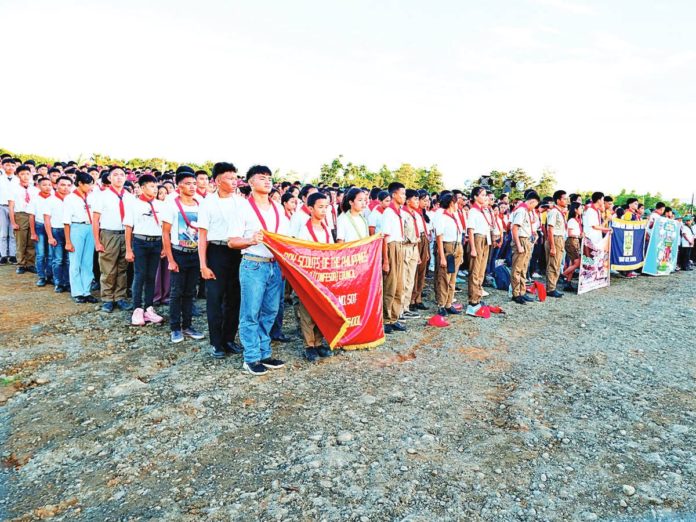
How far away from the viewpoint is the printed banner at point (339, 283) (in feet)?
14.9

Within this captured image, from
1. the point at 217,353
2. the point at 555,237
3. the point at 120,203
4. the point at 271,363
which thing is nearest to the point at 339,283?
the point at 271,363

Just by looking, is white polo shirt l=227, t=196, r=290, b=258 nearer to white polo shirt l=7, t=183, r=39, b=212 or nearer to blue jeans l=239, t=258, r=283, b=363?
blue jeans l=239, t=258, r=283, b=363

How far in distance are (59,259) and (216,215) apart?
4261 mm

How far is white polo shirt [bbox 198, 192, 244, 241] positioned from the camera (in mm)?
4434

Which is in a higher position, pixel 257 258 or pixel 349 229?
pixel 349 229

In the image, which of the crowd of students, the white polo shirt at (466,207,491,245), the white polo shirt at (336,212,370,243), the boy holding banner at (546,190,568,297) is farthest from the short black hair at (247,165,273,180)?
the boy holding banner at (546,190,568,297)

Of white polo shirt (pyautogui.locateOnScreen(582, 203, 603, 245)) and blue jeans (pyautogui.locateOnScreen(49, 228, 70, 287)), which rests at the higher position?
white polo shirt (pyautogui.locateOnScreen(582, 203, 603, 245))

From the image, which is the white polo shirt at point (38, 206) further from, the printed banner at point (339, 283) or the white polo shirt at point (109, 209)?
the printed banner at point (339, 283)

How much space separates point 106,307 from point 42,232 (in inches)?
105

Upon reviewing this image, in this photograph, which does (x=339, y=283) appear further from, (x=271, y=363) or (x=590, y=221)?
(x=590, y=221)

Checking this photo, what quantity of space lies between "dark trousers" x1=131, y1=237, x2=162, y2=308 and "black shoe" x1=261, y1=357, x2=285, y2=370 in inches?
90.8

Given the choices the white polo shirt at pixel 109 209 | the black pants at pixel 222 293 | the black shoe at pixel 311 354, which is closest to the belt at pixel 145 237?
the white polo shirt at pixel 109 209

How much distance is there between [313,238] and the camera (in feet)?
16.1

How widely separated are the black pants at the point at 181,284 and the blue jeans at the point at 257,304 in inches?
48.0
